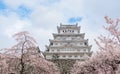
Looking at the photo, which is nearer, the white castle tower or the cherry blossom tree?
the cherry blossom tree

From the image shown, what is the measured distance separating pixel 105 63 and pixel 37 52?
3660 millimetres

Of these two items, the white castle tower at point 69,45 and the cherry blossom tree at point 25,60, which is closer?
the cherry blossom tree at point 25,60

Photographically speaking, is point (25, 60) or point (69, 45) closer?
point (25, 60)

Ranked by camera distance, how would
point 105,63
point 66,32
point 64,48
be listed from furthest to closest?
point 66,32 < point 64,48 < point 105,63

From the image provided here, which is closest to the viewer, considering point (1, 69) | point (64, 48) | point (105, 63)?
point (1, 69)

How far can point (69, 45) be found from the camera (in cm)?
5162

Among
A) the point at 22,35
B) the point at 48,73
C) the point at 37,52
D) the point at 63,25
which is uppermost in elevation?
the point at 63,25

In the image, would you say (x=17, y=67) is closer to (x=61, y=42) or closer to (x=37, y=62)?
(x=37, y=62)

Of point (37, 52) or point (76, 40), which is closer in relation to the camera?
point (37, 52)

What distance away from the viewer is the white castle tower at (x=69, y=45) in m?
49.9

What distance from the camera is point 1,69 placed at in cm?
1220

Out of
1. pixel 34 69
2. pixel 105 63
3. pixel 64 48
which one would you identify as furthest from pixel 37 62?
pixel 64 48

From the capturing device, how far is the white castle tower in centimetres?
4990

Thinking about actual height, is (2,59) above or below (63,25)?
below
